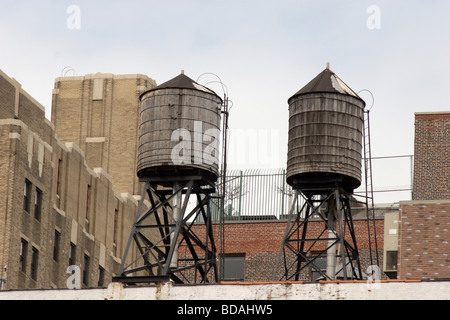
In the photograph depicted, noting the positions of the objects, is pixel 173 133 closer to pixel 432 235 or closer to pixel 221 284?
pixel 221 284

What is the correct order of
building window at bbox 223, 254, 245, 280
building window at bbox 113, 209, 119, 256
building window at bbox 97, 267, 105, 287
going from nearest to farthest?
1. building window at bbox 223, 254, 245, 280
2. building window at bbox 97, 267, 105, 287
3. building window at bbox 113, 209, 119, 256

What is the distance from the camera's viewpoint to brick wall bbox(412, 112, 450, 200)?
2136 inches

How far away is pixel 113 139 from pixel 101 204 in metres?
13.5

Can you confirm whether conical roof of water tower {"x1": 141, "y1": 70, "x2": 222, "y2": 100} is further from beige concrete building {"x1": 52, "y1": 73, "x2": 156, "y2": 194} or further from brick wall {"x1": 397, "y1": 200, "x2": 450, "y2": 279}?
beige concrete building {"x1": 52, "y1": 73, "x2": 156, "y2": 194}

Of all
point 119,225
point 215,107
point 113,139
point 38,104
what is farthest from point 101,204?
point 215,107

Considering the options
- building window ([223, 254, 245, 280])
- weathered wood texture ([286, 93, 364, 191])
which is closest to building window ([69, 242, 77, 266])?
building window ([223, 254, 245, 280])

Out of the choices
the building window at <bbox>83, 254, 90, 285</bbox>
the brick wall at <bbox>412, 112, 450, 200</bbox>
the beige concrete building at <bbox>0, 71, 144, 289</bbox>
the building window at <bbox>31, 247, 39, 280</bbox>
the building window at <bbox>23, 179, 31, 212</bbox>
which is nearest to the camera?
the brick wall at <bbox>412, 112, 450, 200</bbox>

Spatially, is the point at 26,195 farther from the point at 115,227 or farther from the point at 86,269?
the point at 115,227

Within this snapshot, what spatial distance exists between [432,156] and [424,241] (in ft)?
16.9

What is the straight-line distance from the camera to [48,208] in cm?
6288

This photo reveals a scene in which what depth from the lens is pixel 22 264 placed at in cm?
5966

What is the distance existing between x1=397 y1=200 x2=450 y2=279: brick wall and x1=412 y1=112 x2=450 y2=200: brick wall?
9.68ft

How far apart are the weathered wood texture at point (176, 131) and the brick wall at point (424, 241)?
7.38 m

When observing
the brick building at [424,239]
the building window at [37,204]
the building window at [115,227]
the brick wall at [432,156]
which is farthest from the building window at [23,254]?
the brick building at [424,239]
